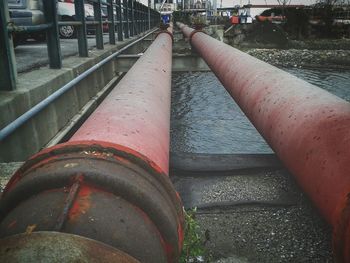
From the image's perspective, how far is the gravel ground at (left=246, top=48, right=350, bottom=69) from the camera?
15180 mm

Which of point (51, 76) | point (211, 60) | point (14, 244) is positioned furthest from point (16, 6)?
point (14, 244)

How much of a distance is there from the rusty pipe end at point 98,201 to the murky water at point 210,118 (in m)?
4.57

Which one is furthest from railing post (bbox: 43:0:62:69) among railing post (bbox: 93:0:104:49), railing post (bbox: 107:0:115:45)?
railing post (bbox: 107:0:115:45)

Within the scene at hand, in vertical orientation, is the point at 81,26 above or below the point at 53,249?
above

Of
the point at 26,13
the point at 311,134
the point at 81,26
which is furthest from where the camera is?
the point at 81,26

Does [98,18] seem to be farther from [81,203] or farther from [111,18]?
[81,203]

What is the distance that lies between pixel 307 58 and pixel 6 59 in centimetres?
1562

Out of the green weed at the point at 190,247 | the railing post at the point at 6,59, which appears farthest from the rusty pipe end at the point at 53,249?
the railing post at the point at 6,59

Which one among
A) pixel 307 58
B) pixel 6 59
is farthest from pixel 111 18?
pixel 307 58

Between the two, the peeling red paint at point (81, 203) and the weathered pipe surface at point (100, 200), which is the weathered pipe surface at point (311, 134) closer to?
the weathered pipe surface at point (100, 200)

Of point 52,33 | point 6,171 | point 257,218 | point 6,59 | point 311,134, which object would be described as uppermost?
point 52,33

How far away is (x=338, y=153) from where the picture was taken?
1.47 m

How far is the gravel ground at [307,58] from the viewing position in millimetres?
15180

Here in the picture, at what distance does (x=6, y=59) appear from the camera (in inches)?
121
